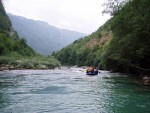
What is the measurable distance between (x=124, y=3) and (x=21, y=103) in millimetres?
32089

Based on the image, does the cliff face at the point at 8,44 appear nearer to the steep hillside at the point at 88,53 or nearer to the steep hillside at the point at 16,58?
the steep hillside at the point at 16,58

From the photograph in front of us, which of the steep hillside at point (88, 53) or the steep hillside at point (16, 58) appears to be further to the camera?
the steep hillside at point (88, 53)

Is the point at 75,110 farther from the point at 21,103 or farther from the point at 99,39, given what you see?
the point at 99,39

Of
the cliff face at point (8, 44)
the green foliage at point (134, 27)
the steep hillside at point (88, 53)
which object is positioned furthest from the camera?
the steep hillside at point (88, 53)

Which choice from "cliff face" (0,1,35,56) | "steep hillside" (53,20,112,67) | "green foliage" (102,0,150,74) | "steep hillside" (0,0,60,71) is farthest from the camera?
"steep hillside" (53,20,112,67)

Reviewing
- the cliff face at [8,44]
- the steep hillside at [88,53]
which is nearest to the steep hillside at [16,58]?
the cliff face at [8,44]

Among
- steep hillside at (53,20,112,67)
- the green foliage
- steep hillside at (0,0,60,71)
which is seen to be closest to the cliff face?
steep hillside at (0,0,60,71)

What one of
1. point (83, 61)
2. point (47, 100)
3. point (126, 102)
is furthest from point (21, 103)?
point (83, 61)

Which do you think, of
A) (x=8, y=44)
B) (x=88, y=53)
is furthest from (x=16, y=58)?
(x=88, y=53)

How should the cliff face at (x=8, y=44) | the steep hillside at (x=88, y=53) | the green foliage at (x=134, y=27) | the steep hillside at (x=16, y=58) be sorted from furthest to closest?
1. the steep hillside at (x=88, y=53)
2. the cliff face at (x=8, y=44)
3. the steep hillside at (x=16, y=58)
4. the green foliage at (x=134, y=27)

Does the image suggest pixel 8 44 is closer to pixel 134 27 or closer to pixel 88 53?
pixel 88 53

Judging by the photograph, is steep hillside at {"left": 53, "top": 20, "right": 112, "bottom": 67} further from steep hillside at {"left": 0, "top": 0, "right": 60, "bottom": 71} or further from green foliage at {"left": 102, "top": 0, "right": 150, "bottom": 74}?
green foliage at {"left": 102, "top": 0, "right": 150, "bottom": 74}

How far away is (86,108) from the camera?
22.5 m

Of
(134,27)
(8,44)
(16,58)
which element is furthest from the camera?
(8,44)
